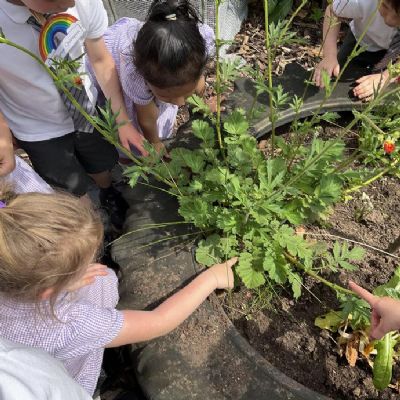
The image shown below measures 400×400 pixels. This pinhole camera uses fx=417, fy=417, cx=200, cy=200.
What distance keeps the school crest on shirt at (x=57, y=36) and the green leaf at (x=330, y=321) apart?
51.1 inches

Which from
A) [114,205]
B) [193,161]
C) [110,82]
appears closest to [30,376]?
[193,161]

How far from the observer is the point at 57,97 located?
1619mm

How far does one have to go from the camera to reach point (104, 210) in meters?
2.23

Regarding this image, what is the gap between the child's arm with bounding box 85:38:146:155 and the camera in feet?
5.54

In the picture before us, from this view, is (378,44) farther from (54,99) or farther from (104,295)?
(104,295)

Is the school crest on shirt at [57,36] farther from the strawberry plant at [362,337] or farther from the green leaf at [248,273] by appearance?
the strawberry plant at [362,337]

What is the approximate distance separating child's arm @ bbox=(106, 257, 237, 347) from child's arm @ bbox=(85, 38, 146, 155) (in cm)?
63

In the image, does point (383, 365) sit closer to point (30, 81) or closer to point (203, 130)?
point (203, 130)

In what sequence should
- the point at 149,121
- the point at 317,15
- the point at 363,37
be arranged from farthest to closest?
the point at 317,15, the point at 363,37, the point at 149,121

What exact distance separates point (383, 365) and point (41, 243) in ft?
3.51

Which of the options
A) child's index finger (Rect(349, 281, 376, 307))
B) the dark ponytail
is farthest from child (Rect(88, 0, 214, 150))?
child's index finger (Rect(349, 281, 376, 307))

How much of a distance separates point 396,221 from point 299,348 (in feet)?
2.38

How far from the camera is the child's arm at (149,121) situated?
1.87 meters

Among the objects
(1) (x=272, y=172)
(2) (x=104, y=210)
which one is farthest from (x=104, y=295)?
(2) (x=104, y=210)
